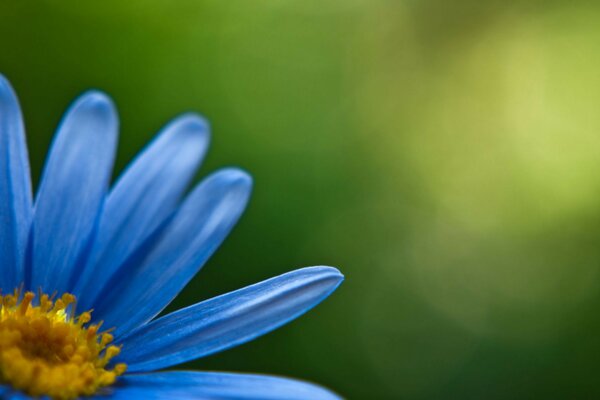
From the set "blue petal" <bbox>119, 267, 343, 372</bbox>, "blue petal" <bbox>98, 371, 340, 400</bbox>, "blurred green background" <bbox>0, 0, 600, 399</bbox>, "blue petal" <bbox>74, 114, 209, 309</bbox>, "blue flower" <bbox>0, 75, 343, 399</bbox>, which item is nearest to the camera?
"blue petal" <bbox>98, 371, 340, 400</bbox>

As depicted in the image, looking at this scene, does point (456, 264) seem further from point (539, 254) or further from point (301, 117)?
point (301, 117)

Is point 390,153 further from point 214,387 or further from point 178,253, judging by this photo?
point 214,387

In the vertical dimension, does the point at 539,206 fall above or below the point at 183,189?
below

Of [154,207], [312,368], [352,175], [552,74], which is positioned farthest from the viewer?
[552,74]

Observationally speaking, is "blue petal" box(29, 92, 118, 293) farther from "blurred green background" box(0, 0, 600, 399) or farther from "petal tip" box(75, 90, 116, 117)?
"blurred green background" box(0, 0, 600, 399)

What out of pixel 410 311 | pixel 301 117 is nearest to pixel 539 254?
pixel 410 311

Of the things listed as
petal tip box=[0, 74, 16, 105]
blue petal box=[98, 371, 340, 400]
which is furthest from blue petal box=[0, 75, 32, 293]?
blue petal box=[98, 371, 340, 400]
